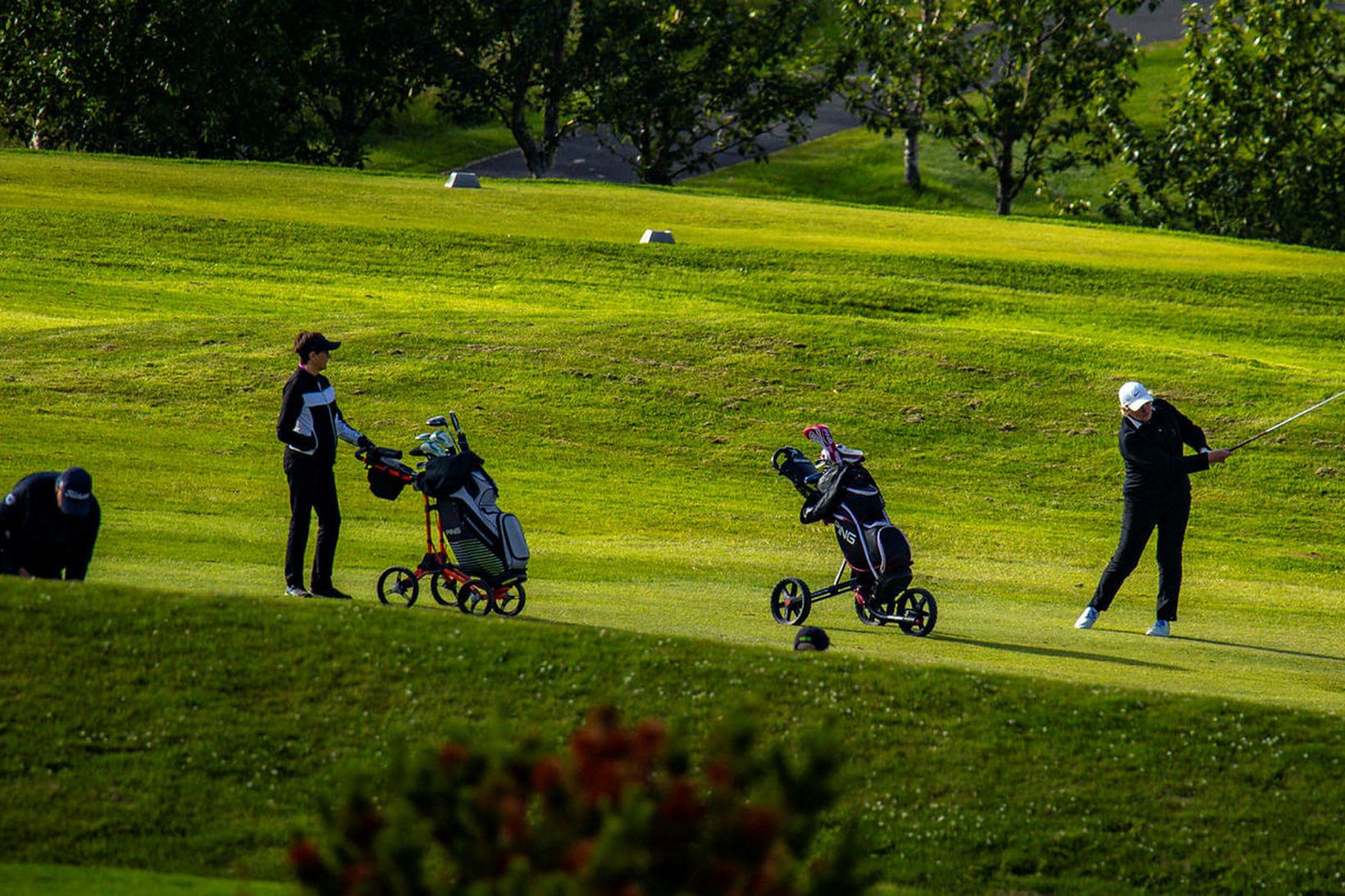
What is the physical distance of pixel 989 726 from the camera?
12.2m

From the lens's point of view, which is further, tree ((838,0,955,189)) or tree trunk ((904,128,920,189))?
tree trunk ((904,128,920,189))

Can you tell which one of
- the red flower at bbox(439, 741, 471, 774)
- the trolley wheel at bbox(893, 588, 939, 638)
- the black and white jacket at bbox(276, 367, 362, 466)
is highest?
the black and white jacket at bbox(276, 367, 362, 466)

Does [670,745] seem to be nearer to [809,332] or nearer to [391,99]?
[809,332]

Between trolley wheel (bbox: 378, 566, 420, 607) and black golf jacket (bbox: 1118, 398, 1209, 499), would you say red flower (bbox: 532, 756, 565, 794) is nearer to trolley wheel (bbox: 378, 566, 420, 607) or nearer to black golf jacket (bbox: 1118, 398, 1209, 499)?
trolley wheel (bbox: 378, 566, 420, 607)

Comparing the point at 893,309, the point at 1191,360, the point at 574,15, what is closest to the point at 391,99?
the point at 574,15

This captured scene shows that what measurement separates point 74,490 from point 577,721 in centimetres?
407

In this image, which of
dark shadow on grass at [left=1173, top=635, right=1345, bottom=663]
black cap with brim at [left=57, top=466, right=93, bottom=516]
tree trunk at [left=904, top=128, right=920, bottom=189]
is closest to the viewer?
black cap with brim at [left=57, top=466, right=93, bottom=516]

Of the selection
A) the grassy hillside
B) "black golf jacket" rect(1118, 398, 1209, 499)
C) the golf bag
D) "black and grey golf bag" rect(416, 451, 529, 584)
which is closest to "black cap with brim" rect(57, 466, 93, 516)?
"black and grey golf bag" rect(416, 451, 529, 584)

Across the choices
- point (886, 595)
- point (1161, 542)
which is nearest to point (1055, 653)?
point (886, 595)

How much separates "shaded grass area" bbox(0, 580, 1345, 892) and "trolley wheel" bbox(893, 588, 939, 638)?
3308 millimetres

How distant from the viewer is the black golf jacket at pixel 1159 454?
55.6ft

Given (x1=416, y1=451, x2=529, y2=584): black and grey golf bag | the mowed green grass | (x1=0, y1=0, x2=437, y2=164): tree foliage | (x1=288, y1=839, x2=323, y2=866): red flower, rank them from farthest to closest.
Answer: (x1=0, y1=0, x2=437, y2=164): tree foliage
(x1=416, y1=451, x2=529, y2=584): black and grey golf bag
the mowed green grass
(x1=288, y1=839, x2=323, y2=866): red flower

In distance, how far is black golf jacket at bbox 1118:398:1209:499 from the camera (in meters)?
16.9

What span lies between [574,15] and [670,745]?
69140mm
